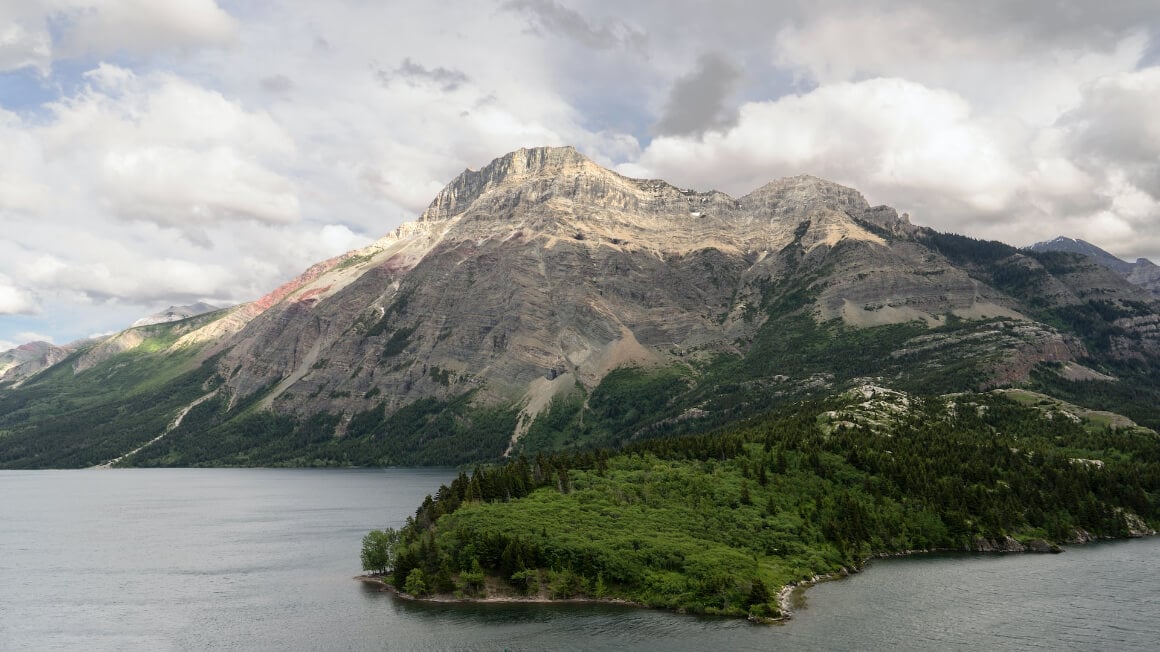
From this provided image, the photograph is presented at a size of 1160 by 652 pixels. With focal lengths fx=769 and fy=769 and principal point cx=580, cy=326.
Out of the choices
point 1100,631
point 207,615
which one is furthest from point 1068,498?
point 207,615

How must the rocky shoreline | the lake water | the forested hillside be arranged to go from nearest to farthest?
1. the lake water
2. the rocky shoreline
3. the forested hillside

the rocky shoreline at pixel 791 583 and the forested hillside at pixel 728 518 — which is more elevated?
the forested hillside at pixel 728 518

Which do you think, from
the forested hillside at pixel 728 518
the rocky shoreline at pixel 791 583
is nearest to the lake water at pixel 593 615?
the rocky shoreline at pixel 791 583

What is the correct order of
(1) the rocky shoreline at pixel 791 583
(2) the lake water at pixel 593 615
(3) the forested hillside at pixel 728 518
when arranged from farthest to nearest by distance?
1. (3) the forested hillside at pixel 728 518
2. (1) the rocky shoreline at pixel 791 583
3. (2) the lake water at pixel 593 615

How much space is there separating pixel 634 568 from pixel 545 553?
15.8 meters

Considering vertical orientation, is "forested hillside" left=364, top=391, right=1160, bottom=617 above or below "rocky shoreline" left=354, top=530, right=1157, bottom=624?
above

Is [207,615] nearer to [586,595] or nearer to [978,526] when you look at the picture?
[586,595]

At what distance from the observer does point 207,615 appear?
12988 centimetres

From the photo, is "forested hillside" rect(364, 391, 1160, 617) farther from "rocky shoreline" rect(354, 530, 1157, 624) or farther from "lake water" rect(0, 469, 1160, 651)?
"lake water" rect(0, 469, 1160, 651)

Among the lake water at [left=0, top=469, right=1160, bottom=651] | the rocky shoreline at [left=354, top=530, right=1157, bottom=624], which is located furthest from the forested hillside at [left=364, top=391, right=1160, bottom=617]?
the lake water at [left=0, top=469, right=1160, bottom=651]

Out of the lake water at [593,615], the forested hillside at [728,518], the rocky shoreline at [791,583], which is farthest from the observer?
the forested hillside at [728,518]

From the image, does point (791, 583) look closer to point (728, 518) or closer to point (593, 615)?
point (728, 518)

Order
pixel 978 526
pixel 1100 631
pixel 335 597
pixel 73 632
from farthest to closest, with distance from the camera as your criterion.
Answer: pixel 978 526
pixel 335 597
pixel 73 632
pixel 1100 631

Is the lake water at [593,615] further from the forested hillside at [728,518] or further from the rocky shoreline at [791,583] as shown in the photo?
the forested hillside at [728,518]
